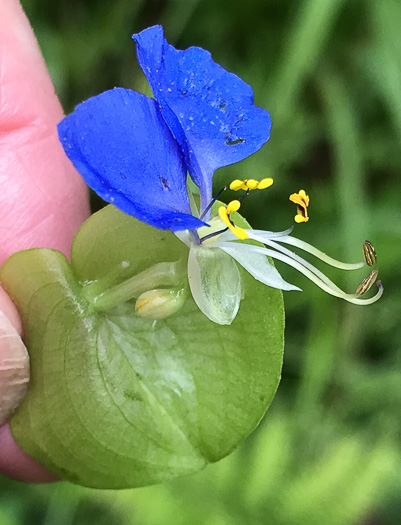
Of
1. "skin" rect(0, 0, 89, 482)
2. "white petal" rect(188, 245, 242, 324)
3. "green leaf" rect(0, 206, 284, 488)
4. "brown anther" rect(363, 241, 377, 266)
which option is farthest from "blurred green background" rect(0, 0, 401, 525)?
"white petal" rect(188, 245, 242, 324)

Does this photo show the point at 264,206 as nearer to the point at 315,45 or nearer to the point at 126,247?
the point at 315,45

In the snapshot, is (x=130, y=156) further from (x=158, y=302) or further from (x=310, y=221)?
(x=310, y=221)

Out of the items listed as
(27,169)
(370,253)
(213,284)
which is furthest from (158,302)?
(27,169)

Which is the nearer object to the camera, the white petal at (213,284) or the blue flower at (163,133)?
the blue flower at (163,133)

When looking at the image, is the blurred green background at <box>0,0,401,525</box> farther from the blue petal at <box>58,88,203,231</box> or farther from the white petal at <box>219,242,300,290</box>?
the blue petal at <box>58,88,203,231</box>

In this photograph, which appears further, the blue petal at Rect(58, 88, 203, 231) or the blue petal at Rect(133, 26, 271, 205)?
the blue petal at Rect(133, 26, 271, 205)

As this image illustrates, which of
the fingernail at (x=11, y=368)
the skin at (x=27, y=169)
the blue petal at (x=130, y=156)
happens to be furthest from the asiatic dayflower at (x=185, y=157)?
the skin at (x=27, y=169)

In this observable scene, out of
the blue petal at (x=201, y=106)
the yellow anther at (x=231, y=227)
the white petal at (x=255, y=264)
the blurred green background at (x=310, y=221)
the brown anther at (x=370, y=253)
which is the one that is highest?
the blue petal at (x=201, y=106)

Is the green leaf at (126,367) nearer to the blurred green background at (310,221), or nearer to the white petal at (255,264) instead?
the white petal at (255,264)
